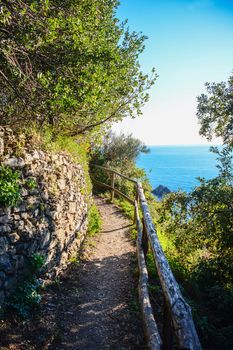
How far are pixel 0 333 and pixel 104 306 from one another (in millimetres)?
2023

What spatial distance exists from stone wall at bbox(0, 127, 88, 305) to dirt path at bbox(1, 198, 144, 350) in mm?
585

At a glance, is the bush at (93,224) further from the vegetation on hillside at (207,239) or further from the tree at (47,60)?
the tree at (47,60)

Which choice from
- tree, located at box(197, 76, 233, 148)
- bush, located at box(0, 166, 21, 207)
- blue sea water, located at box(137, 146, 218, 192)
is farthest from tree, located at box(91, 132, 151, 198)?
bush, located at box(0, 166, 21, 207)

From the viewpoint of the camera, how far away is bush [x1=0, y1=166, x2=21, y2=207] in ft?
14.5

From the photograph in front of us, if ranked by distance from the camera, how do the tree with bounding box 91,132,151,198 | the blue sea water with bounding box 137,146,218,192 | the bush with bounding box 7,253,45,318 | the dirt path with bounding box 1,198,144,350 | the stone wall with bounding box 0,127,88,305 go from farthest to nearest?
the blue sea water with bounding box 137,146,218,192 < the tree with bounding box 91,132,151,198 < the stone wall with bounding box 0,127,88,305 < the bush with bounding box 7,253,45,318 < the dirt path with bounding box 1,198,144,350

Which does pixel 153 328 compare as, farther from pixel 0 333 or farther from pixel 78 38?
pixel 78 38

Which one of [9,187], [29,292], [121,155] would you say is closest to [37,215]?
[9,187]

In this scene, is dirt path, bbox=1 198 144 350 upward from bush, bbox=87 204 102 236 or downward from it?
downward

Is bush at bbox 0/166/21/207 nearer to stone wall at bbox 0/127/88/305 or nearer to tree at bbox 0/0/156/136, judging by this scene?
stone wall at bbox 0/127/88/305

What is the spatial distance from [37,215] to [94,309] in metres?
2.17

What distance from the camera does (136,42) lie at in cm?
1002

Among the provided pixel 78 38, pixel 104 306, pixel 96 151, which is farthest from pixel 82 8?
pixel 96 151

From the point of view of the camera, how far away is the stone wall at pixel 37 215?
438 centimetres

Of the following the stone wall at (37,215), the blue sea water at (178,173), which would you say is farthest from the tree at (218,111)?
the stone wall at (37,215)
